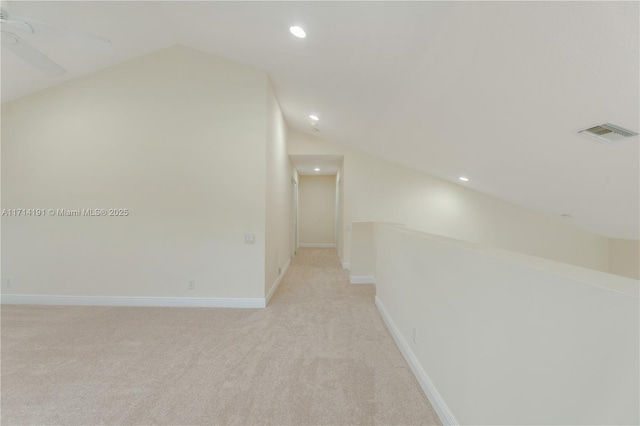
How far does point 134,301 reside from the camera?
352 cm

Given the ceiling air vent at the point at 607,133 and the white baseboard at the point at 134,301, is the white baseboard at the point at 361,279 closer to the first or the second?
the white baseboard at the point at 134,301

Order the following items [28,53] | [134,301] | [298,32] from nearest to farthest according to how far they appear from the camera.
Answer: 1. [28,53]
2. [298,32]
3. [134,301]

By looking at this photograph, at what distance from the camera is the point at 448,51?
72.9 inches

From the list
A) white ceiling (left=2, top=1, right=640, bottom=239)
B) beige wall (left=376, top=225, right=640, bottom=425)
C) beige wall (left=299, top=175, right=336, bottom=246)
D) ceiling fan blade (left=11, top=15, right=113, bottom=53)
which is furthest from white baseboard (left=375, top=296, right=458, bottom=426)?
beige wall (left=299, top=175, right=336, bottom=246)

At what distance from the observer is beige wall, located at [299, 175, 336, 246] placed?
30.6 feet

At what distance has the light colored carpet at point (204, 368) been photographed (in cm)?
170

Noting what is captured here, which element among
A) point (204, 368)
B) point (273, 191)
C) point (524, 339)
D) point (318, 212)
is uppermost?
point (273, 191)

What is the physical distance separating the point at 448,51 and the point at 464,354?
1.81 meters

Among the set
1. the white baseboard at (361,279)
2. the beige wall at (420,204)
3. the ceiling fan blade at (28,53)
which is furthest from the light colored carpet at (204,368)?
the beige wall at (420,204)

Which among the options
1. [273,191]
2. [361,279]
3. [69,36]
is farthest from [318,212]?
[69,36]

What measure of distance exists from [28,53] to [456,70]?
9.59 ft

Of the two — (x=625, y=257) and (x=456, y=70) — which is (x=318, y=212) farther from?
(x=456, y=70)

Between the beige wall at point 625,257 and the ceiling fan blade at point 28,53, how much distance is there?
757 cm

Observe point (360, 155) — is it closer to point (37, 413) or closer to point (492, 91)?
point (492, 91)
